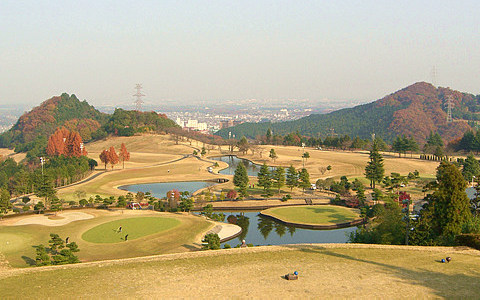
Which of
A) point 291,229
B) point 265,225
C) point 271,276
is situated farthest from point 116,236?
point 271,276

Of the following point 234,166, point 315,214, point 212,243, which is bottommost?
point 315,214

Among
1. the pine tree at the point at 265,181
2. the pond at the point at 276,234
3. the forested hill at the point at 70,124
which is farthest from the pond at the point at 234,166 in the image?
the forested hill at the point at 70,124

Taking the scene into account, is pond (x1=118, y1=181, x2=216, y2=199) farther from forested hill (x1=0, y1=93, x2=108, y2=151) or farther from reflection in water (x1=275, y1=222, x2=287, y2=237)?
forested hill (x1=0, y1=93, x2=108, y2=151)

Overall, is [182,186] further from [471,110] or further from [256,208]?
[471,110]

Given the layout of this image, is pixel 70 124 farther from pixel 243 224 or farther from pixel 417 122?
pixel 417 122

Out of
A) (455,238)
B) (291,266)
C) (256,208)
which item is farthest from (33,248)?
(455,238)
